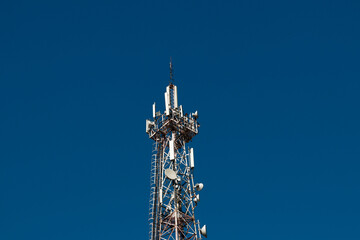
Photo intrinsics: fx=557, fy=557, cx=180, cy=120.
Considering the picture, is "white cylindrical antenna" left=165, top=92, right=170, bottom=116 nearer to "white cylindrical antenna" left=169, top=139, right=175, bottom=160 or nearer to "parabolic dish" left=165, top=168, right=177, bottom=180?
"white cylindrical antenna" left=169, top=139, right=175, bottom=160

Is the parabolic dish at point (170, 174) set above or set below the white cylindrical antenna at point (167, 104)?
below

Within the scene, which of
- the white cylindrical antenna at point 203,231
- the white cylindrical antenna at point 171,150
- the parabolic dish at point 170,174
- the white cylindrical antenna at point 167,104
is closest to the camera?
the white cylindrical antenna at point 203,231

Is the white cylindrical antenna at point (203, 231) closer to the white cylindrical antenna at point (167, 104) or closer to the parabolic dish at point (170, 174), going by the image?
the parabolic dish at point (170, 174)

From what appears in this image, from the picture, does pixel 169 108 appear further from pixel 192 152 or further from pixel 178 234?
pixel 178 234

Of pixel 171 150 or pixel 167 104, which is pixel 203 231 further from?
pixel 167 104

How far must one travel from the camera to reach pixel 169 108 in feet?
167

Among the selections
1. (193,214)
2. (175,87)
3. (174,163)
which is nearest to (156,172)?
(174,163)

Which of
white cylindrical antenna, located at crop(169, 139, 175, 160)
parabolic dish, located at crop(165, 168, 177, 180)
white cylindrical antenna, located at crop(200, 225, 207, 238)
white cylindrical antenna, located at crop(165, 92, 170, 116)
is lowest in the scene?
white cylindrical antenna, located at crop(200, 225, 207, 238)

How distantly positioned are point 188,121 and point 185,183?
6.28 meters

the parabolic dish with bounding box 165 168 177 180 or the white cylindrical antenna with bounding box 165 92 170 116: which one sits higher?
the white cylindrical antenna with bounding box 165 92 170 116

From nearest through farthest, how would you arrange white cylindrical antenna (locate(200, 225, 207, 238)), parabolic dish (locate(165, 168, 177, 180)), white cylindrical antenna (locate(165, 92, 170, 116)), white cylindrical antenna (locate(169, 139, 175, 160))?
white cylindrical antenna (locate(200, 225, 207, 238)), parabolic dish (locate(165, 168, 177, 180)), white cylindrical antenna (locate(169, 139, 175, 160)), white cylindrical antenna (locate(165, 92, 170, 116))

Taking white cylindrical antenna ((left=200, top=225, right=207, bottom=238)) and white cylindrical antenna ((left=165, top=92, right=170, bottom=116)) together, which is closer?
white cylindrical antenna ((left=200, top=225, right=207, bottom=238))

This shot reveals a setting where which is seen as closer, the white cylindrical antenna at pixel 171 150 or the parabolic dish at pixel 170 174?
the parabolic dish at pixel 170 174

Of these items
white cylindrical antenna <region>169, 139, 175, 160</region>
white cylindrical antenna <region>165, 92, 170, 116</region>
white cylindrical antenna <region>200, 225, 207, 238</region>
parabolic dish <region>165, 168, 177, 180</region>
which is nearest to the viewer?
white cylindrical antenna <region>200, 225, 207, 238</region>
